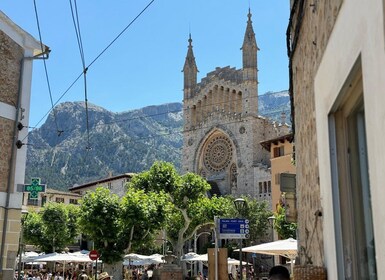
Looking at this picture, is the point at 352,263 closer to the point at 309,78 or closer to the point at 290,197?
the point at 309,78

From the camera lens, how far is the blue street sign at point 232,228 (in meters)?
10.9

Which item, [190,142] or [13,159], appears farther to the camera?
[190,142]

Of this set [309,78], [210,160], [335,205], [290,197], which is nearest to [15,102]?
[290,197]

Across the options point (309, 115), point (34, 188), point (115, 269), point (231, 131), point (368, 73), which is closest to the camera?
point (368, 73)

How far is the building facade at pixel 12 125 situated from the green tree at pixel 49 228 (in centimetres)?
2904

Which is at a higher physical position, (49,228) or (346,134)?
(346,134)

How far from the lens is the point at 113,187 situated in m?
63.1

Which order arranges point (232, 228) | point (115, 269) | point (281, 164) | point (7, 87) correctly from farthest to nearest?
point (281, 164) → point (115, 269) → point (7, 87) → point (232, 228)

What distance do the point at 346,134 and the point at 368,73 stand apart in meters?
1.10

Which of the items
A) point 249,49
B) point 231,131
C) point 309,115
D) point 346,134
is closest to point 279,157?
point 231,131

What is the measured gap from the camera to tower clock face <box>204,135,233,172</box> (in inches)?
2271

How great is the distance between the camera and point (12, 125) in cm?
1373

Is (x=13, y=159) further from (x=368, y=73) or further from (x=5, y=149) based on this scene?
(x=368, y=73)

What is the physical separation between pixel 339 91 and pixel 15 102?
40.7 feet
